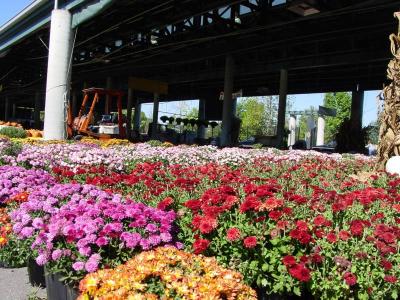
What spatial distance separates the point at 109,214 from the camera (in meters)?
3.41

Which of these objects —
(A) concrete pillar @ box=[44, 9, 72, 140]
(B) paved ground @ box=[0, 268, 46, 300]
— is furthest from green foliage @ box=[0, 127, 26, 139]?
(B) paved ground @ box=[0, 268, 46, 300]

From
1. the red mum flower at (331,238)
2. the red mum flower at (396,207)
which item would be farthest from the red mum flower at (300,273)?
the red mum flower at (396,207)

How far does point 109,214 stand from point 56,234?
1.26 feet

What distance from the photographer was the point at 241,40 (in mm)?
25297

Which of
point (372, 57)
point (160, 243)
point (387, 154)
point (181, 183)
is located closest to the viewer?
point (160, 243)

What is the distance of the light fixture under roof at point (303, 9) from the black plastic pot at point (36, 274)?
15.6 meters

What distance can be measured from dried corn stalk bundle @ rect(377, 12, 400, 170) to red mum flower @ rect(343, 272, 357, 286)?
486cm

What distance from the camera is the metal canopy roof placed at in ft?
61.7

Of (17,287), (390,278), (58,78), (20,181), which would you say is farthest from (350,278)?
(58,78)

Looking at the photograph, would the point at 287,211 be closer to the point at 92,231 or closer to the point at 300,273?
the point at 300,273

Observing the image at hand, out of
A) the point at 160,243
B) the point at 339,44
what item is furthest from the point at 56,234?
the point at 339,44

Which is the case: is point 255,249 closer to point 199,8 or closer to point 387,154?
point 387,154

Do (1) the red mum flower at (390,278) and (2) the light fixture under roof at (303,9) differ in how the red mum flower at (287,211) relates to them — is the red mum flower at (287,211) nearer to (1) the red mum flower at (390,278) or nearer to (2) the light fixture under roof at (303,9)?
(1) the red mum flower at (390,278)

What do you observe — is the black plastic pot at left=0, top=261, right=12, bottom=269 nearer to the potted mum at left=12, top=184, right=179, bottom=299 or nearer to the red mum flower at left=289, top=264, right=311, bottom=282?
the potted mum at left=12, top=184, right=179, bottom=299
